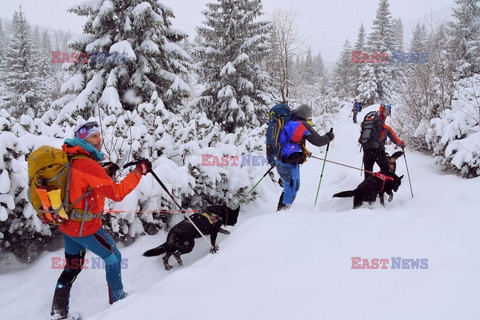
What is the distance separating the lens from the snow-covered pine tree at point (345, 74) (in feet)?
143

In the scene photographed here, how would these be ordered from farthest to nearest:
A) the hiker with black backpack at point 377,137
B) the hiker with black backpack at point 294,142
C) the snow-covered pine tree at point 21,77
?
the snow-covered pine tree at point 21,77 → the hiker with black backpack at point 377,137 → the hiker with black backpack at point 294,142

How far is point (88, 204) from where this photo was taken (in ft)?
10.3

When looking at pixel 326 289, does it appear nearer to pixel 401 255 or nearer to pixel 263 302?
pixel 263 302

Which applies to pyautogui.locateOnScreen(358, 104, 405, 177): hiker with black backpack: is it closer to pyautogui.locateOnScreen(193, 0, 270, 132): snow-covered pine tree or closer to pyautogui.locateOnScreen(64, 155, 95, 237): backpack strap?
pyautogui.locateOnScreen(64, 155, 95, 237): backpack strap

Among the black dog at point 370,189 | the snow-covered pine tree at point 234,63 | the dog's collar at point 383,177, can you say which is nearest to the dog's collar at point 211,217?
the black dog at point 370,189

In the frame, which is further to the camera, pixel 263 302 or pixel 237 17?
pixel 237 17

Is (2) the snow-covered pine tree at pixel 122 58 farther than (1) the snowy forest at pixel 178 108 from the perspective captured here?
Yes

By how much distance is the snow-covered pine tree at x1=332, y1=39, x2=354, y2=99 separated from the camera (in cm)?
4353

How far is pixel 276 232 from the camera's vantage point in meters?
3.78

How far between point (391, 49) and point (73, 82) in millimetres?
33895

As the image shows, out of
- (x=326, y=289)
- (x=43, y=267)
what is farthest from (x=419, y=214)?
(x=43, y=267)

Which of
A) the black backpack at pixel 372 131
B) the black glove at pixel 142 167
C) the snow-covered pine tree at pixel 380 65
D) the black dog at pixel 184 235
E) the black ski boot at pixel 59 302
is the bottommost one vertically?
the black ski boot at pixel 59 302

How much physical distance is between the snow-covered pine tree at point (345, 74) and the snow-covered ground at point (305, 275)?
4227 cm

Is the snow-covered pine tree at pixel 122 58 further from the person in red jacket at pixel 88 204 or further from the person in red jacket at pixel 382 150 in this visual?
the person in red jacket at pixel 88 204
